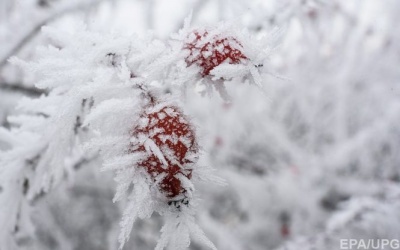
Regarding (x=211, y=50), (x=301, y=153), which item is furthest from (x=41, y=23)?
(x=301, y=153)

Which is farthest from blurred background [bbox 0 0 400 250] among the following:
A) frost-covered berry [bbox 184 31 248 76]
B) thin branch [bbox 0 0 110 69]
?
frost-covered berry [bbox 184 31 248 76]

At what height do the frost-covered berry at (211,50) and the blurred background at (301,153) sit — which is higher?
the blurred background at (301,153)

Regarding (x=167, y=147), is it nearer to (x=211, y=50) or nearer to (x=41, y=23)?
(x=211, y=50)

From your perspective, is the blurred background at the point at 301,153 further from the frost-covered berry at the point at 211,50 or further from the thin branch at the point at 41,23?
the frost-covered berry at the point at 211,50

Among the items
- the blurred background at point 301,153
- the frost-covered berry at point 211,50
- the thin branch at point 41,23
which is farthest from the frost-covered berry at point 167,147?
the blurred background at point 301,153

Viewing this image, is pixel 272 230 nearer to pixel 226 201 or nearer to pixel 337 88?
pixel 226 201

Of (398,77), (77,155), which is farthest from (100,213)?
(398,77)
